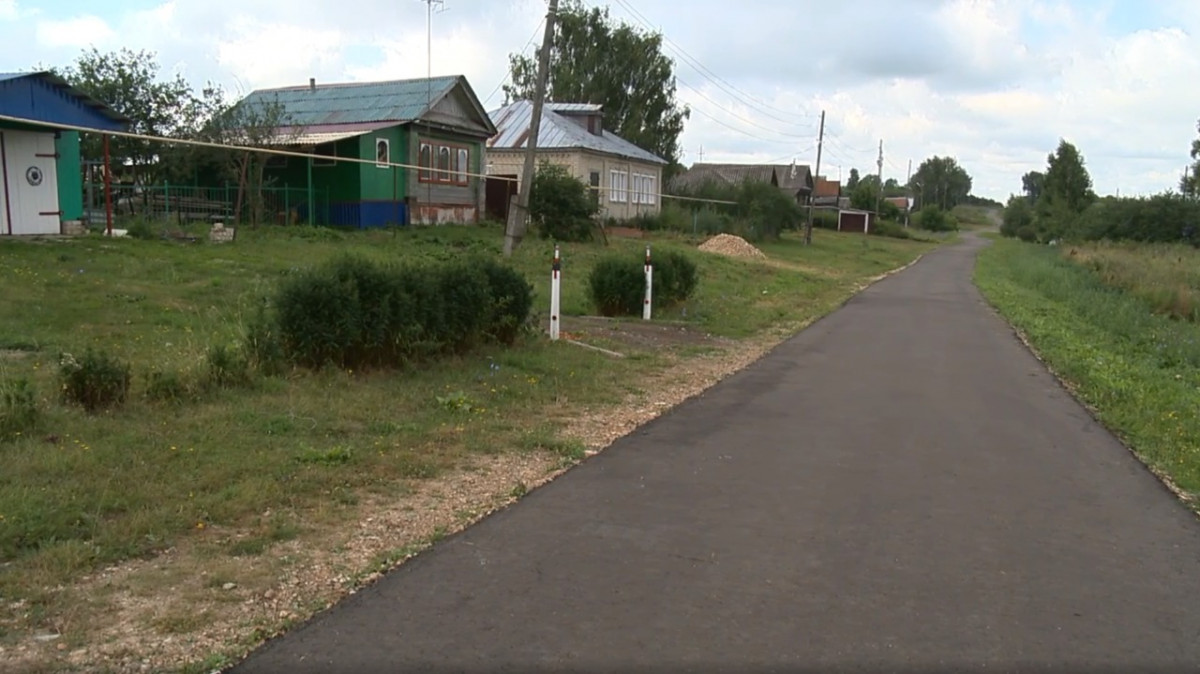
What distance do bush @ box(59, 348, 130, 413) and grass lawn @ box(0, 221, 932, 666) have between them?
0.53 feet

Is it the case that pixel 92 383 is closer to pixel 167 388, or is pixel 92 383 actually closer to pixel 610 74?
pixel 167 388

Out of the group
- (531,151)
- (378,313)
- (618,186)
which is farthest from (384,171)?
(378,313)

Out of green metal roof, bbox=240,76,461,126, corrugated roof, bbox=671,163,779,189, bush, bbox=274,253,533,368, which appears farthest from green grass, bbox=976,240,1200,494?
corrugated roof, bbox=671,163,779,189

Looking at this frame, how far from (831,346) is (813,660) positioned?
1110cm

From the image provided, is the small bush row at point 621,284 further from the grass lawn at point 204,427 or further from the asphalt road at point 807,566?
the asphalt road at point 807,566

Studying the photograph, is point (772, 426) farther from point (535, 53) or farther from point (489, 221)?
point (535, 53)

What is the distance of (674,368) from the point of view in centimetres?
1207

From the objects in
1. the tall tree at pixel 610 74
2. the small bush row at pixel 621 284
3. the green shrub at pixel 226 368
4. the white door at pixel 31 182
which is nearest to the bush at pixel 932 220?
the tall tree at pixel 610 74

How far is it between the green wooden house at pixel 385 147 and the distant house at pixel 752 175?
34.0 m

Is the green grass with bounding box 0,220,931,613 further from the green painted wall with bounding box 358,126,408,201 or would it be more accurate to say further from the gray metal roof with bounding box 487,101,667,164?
the gray metal roof with bounding box 487,101,667,164

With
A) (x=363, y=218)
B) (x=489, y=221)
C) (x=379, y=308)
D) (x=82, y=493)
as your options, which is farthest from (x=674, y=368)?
(x=489, y=221)

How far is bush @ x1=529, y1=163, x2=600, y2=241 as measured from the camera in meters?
33.2

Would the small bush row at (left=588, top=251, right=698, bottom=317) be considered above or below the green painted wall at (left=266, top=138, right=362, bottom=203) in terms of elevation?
below

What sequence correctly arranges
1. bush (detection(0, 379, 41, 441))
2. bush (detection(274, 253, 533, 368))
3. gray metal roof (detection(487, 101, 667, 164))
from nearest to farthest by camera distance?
bush (detection(0, 379, 41, 441))
bush (detection(274, 253, 533, 368))
gray metal roof (detection(487, 101, 667, 164))
